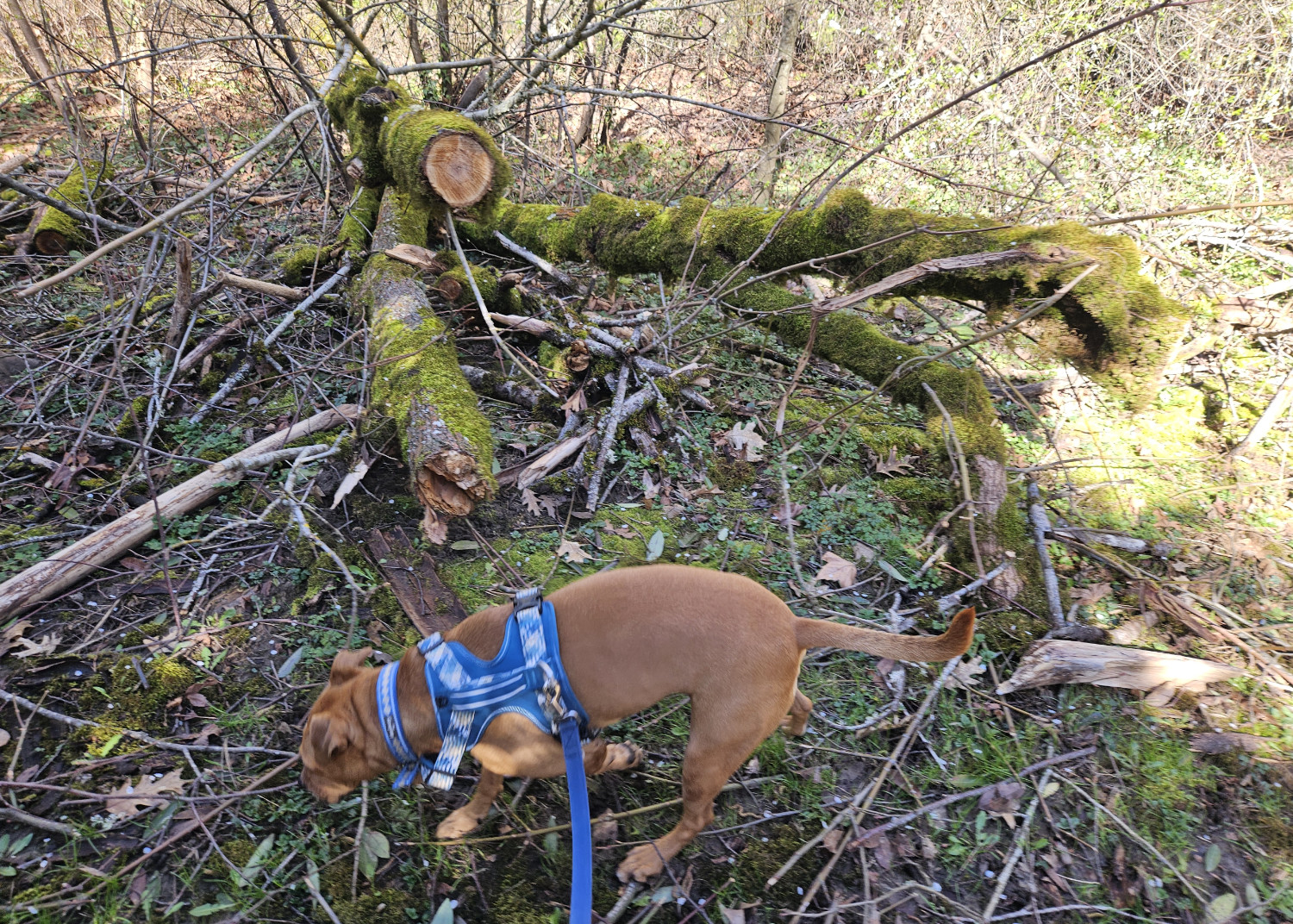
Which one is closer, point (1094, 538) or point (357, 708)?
point (357, 708)

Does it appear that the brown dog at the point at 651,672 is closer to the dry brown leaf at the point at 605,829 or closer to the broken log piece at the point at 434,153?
the dry brown leaf at the point at 605,829

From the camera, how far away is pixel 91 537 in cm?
363

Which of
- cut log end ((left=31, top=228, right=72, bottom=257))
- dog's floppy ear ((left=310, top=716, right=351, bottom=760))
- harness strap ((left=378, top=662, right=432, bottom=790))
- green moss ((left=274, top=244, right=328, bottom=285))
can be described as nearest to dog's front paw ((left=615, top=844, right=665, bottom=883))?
harness strap ((left=378, top=662, right=432, bottom=790))

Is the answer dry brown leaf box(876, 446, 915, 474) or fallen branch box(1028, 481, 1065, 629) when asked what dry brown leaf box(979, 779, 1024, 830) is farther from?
dry brown leaf box(876, 446, 915, 474)

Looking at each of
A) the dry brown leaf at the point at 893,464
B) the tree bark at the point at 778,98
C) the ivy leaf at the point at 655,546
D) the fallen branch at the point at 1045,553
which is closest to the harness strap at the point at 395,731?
the ivy leaf at the point at 655,546

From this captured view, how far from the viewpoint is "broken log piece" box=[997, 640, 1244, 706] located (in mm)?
3426

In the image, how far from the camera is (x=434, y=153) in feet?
14.9

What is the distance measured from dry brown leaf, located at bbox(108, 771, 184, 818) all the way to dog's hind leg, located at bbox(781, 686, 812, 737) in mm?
2638

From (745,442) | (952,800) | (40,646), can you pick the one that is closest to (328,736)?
(40,646)

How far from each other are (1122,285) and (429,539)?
4119 millimetres

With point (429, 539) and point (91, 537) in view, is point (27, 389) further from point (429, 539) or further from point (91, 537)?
point (429, 539)

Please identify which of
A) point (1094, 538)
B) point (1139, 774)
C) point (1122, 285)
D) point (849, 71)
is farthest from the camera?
point (849, 71)

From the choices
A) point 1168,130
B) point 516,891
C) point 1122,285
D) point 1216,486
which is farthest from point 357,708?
point 1168,130

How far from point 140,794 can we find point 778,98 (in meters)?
9.87
